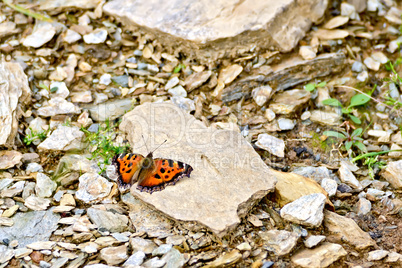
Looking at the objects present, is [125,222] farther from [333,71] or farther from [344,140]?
[333,71]

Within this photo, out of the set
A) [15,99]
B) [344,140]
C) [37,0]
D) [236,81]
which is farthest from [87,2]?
[344,140]

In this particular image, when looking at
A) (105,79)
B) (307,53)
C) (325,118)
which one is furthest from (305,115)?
(105,79)

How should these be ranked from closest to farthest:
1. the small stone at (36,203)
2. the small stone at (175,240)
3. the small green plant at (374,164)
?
the small stone at (175,240) < the small stone at (36,203) < the small green plant at (374,164)

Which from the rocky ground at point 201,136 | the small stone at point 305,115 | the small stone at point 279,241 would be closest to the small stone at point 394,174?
→ the rocky ground at point 201,136

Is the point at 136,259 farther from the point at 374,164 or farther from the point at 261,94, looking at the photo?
the point at 374,164

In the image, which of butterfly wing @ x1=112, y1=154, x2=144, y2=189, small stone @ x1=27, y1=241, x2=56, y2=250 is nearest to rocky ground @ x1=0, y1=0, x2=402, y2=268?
small stone @ x1=27, y1=241, x2=56, y2=250

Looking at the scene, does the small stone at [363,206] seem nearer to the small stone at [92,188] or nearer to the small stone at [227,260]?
the small stone at [227,260]
